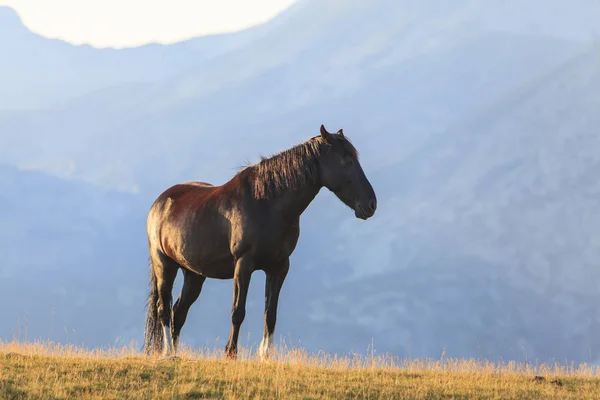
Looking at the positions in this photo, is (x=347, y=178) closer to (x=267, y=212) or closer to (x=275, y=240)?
(x=267, y=212)

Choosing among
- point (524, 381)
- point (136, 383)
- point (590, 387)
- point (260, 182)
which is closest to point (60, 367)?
point (136, 383)

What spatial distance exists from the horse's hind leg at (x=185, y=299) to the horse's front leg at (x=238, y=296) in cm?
202

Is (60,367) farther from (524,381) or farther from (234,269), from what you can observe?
(524,381)

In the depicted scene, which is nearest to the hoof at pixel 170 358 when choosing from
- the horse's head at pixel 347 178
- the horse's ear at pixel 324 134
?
the horse's head at pixel 347 178

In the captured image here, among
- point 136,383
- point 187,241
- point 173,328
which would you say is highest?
point 187,241

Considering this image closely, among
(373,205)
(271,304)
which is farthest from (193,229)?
(373,205)

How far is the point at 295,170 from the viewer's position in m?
13.2

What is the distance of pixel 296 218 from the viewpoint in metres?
13.2

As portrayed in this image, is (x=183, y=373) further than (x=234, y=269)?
No

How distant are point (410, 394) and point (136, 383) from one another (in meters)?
3.64

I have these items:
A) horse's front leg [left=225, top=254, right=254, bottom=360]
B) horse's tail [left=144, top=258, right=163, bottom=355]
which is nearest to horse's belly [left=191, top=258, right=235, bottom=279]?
horse's front leg [left=225, top=254, right=254, bottom=360]

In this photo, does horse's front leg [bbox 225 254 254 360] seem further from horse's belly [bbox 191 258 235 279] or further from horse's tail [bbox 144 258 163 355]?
horse's tail [bbox 144 258 163 355]

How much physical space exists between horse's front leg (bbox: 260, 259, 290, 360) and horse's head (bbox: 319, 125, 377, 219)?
1393 millimetres

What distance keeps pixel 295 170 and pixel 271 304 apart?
216cm
